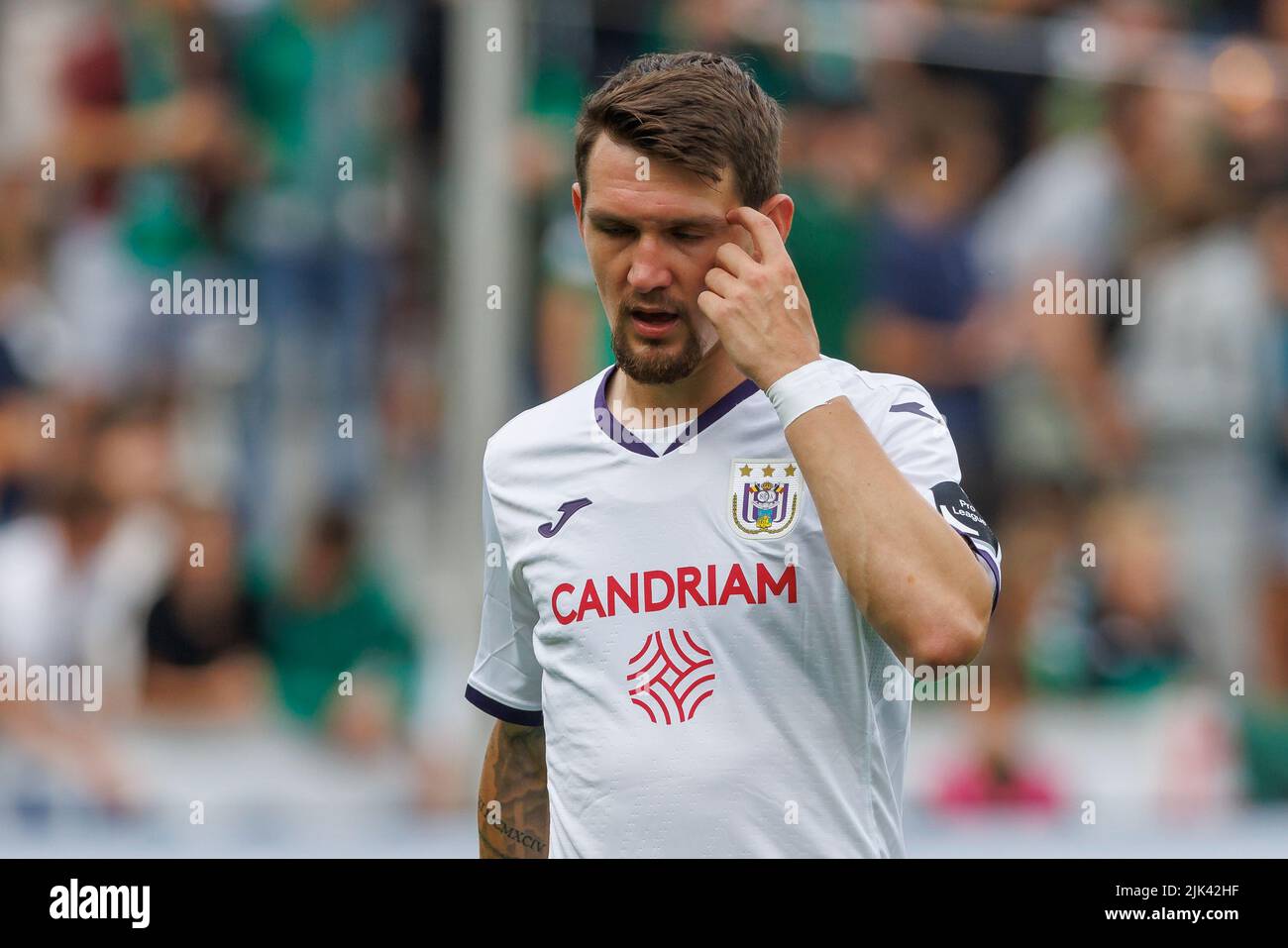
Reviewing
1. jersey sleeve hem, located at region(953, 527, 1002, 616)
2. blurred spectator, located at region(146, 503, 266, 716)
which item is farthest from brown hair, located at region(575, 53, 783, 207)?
blurred spectator, located at region(146, 503, 266, 716)

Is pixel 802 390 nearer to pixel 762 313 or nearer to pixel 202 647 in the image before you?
pixel 762 313

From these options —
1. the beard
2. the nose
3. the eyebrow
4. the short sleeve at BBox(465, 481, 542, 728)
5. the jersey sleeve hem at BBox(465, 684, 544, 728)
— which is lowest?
the jersey sleeve hem at BBox(465, 684, 544, 728)

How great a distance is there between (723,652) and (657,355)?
491 millimetres

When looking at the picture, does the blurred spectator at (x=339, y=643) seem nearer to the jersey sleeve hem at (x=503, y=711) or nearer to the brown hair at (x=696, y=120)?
the jersey sleeve hem at (x=503, y=711)

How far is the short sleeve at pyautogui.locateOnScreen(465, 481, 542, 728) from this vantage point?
352 centimetres

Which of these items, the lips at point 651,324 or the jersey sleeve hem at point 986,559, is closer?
the jersey sleeve hem at point 986,559

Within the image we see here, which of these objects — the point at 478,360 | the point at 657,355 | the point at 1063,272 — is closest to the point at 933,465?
the point at 657,355

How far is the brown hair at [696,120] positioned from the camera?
3146mm

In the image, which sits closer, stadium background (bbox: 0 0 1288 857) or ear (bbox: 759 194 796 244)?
ear (bbox: 759 194 796 244)

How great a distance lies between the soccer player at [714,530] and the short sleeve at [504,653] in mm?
190

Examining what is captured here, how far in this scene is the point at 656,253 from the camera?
3123 millimetres

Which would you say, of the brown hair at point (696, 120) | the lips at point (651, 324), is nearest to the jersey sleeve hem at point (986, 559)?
the lips at point (651, 324)

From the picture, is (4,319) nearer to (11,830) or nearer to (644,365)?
(11,830)

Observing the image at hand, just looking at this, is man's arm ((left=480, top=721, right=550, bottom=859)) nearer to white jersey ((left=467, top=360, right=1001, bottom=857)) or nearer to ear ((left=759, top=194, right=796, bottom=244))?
white jersey ((left=467, top=360, right=1001, bottom=857))
